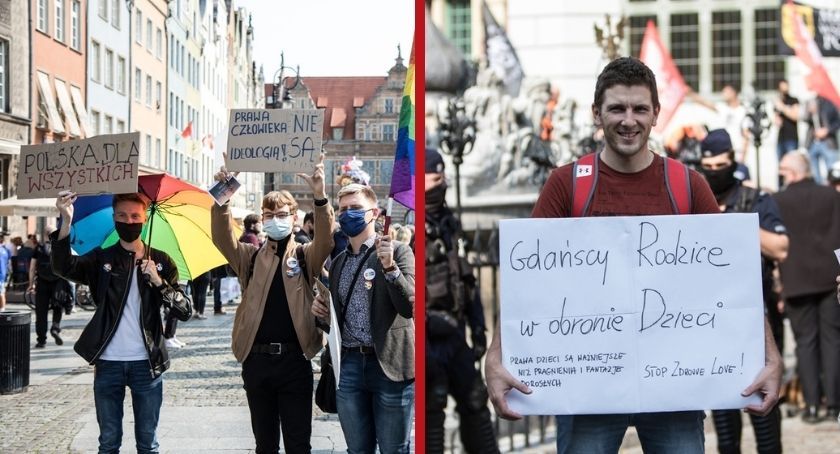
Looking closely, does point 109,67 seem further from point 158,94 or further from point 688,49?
point 688,49

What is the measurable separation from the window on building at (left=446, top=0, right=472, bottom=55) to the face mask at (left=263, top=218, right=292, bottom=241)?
1.38 m

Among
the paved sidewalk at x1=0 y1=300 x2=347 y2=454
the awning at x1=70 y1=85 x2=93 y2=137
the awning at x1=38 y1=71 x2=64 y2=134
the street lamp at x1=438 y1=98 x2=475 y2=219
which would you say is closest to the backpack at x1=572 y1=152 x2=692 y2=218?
the street lamp at x1=438 y1=98 x2=475 y2=219

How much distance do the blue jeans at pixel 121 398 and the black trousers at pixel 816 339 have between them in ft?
9.56

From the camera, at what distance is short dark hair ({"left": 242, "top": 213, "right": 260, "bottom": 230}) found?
20.6ft

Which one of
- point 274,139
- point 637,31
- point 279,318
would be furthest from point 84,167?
point 637,31

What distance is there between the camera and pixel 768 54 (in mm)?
3881

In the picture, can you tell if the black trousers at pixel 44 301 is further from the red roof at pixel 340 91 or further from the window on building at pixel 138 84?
the red roof at pixel 340 91

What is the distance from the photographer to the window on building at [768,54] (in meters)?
3.88

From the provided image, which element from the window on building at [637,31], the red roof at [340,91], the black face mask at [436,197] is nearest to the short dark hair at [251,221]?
the red roof at [340,91]

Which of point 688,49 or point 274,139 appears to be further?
point 274,139

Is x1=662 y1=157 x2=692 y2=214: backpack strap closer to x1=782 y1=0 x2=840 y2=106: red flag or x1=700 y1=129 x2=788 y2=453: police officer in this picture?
x1=700 y1=129 x2=788 y2=453: police officer

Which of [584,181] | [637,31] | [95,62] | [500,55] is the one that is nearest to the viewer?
[584,181]

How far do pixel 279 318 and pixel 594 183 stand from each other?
80.9 inches

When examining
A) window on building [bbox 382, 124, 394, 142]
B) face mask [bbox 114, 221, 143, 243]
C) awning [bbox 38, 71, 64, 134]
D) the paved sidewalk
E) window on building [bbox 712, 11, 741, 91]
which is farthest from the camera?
awning [bbox 38, 71, 64, 134]
